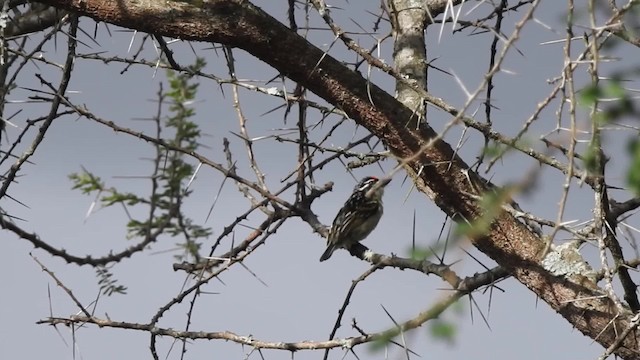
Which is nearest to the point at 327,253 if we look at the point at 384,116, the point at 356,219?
the point at 356,219

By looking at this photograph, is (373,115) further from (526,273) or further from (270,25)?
(526,273)

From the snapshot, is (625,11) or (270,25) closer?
(625,11)

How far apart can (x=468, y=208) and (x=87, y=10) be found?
171 centimetres

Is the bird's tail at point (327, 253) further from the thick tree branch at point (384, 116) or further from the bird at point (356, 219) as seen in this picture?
the thick tree branch at point (384, 116)

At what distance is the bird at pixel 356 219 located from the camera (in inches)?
255

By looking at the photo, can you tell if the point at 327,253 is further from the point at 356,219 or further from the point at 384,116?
the point at 384,116

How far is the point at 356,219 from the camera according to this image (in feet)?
22.9

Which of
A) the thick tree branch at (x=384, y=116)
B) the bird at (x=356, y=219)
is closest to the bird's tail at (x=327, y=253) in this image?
the bird at (x=356, y=219)

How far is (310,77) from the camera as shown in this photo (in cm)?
416

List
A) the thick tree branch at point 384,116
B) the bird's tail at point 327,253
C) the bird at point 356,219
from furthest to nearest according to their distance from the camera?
the bird's tail at point 327,253 < the bird at point 356,219 < the thick tree branch at point 384,116

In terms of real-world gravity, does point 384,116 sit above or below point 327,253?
below

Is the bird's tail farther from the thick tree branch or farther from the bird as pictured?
the thick tree branch

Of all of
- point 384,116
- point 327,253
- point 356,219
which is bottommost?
point 384,116

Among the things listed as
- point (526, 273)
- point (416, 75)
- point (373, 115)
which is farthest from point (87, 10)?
point (526, 273)
